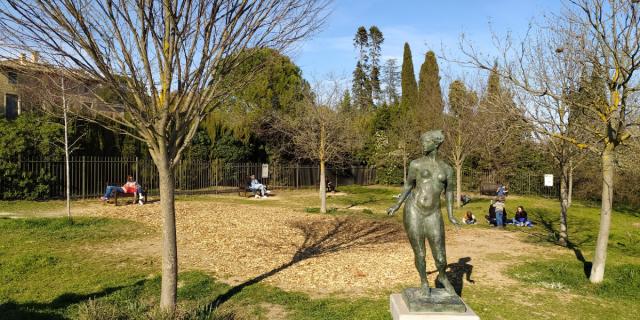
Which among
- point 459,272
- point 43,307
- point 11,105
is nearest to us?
point 43,307

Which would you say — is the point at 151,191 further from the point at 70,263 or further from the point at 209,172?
the point at 70,263

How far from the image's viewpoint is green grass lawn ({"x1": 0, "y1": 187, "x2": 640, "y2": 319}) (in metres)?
5.80

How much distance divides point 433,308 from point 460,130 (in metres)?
15.3

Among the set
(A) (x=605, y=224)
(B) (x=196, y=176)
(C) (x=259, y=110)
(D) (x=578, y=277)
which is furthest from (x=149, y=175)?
(A) (x=605, y=224)

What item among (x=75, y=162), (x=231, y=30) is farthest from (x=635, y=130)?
(x=75, y=162)

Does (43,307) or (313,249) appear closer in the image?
(43,307)

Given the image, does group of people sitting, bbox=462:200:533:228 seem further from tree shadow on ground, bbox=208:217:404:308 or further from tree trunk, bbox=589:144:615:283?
tree trunk, bbox=589:144:615:283

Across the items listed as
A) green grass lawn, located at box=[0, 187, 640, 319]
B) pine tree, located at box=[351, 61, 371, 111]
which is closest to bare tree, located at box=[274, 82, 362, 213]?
green grass lawn, located at box=[0, 187, 640, 319]

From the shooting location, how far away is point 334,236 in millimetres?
11695

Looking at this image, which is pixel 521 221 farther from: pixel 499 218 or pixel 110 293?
pixel 110 293

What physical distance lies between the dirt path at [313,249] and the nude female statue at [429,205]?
2.35 meters

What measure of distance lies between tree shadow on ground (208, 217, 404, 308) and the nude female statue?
3169mm

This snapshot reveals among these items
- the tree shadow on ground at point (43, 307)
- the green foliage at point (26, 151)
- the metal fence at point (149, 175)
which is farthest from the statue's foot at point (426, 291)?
the green foliage at point (26, 151)

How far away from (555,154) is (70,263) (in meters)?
11.0
